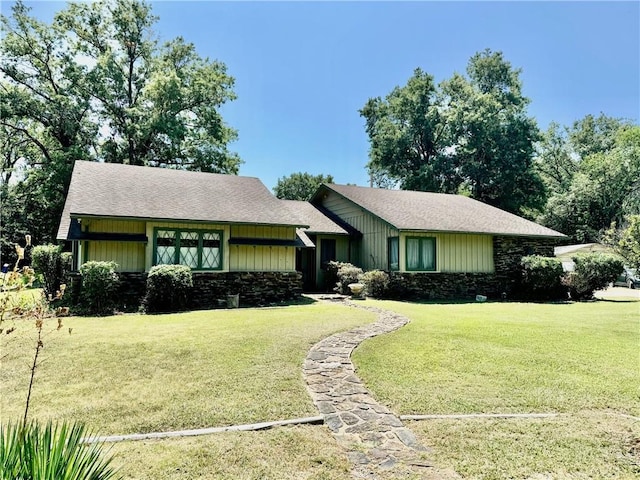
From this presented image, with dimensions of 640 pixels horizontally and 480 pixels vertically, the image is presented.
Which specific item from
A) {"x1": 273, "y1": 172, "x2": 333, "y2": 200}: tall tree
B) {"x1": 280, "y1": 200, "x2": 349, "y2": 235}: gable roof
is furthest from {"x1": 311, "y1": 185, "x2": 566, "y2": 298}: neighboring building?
{"x1": 273, "y1": 172, "x2": 333, "y2": 200}: tall tree

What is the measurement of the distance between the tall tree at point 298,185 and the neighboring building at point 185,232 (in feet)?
99.5

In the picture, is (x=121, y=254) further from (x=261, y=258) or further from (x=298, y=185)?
(x=298, y=185)

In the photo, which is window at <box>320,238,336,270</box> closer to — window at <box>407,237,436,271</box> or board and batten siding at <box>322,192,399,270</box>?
board and batten siding at <box>322,192,399,270</box>

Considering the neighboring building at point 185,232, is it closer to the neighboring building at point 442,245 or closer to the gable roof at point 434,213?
the neighboring building at point 442,245

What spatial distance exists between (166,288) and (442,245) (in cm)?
1120

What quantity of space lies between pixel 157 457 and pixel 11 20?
3059 cm

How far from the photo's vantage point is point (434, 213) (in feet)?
62.5

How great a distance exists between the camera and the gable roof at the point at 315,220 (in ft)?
61.6

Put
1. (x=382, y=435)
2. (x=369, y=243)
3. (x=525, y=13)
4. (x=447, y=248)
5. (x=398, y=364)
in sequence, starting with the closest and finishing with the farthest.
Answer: (x=382, y=435), (x=398, y=364), (x=525, y=13), (x=447, y=248), (x=369, y=243)

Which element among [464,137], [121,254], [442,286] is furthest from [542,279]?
[464,137]

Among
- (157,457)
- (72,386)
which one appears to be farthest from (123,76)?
(157,457)

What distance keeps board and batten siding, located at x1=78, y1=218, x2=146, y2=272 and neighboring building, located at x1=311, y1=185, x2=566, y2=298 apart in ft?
30.9

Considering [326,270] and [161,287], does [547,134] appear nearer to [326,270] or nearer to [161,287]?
[326,270]

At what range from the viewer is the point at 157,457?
3.49m
